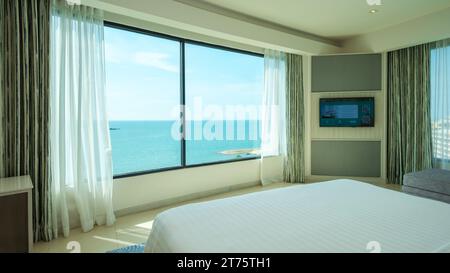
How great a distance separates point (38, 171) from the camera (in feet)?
8.14

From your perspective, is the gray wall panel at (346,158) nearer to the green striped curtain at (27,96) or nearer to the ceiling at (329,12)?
the ceiling at (329,12)

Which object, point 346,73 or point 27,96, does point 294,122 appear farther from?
point 27,96

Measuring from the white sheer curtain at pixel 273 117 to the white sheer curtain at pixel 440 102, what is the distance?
2330 mm

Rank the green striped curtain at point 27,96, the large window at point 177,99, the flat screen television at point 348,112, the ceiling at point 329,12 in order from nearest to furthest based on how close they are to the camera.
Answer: the green striped curtain at point 27,96, the ceiling at point 329,12, the large window at point 177,99, the flat screen television at point 348,112

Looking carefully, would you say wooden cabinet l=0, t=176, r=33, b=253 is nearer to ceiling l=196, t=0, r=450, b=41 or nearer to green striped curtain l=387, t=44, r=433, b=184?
ceiling l=196, t=0, r=450, b=41

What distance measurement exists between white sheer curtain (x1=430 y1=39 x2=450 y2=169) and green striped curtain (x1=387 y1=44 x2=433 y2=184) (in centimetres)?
7

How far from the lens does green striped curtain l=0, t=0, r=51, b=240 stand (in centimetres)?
233

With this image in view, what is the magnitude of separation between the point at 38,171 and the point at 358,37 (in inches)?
213

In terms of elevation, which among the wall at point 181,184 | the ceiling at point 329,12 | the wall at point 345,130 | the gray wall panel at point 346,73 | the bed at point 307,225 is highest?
the ceiling at point 329,12

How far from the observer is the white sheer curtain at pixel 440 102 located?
12.5 ft

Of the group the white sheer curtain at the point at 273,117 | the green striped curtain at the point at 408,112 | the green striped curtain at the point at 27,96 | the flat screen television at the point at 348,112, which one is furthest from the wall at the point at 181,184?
the green striped curtain at the point at 408,112

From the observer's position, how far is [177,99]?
12.7 feet
